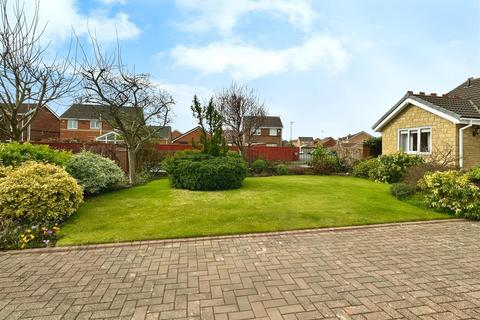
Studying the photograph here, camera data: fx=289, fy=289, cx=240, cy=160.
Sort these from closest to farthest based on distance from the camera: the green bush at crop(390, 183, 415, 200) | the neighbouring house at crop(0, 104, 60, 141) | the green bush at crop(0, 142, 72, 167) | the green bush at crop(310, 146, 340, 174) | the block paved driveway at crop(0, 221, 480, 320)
Answer: the block paved driveway at crop(0, 221, 480, 320)
the green bush at crop(0, 142, 72, 167)
the green bush at crop(390, 183, 415, 200)
the green bush at crop(310, 146, 340, 174)
the neighbouring house at crop(0, 104, 60, 141)

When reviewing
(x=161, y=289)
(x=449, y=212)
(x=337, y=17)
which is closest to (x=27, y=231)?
(x=161, y=289)

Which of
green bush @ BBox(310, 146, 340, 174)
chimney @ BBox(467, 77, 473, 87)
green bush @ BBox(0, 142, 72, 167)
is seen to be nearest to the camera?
green bush @ BBox(0, 142, 72, 167)

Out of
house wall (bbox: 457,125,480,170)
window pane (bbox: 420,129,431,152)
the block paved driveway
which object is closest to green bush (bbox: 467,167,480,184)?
house wall (bbox: 457,125,480,170)

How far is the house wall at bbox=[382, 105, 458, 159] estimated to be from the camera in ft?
42.5

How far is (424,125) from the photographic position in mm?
14648

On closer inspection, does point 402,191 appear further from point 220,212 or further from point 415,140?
point 415,140

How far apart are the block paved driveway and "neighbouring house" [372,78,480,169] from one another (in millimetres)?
9161

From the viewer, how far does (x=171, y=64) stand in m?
13.4

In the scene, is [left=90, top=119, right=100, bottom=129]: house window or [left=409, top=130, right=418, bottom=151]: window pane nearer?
[left=409, top=130, right=418, bottom=151]: window pane

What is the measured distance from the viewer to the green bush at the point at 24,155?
7.61 meters

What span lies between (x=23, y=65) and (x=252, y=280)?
10.5 meters

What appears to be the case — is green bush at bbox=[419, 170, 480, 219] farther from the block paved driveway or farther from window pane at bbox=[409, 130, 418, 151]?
window pane at bbox=[409, 130, 418, 151]

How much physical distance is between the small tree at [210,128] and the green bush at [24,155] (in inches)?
201

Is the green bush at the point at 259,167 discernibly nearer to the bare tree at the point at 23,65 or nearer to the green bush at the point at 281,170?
the green bush at the point at 281,170
